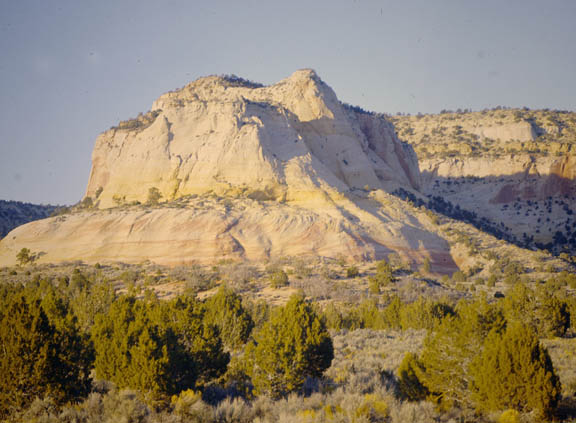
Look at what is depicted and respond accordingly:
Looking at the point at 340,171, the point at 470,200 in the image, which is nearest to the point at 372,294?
the point at 340,171

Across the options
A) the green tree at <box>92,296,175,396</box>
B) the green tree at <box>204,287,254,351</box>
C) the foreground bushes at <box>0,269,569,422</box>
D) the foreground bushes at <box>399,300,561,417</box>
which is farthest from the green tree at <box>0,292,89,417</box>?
the foreground bushes at <box>399,300,561,417</box>

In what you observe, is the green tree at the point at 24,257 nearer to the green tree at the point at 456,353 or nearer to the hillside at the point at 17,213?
the hillside at the point at 17,213

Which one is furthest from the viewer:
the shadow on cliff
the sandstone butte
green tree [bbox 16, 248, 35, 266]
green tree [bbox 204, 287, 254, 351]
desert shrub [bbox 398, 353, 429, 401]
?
the shadow on cliff

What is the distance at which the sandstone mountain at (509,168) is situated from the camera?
58.1 metres

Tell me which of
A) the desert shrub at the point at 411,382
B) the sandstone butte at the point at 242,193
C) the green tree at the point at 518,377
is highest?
the sandstone butte at the point at 242,193

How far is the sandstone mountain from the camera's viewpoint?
58.1 metres

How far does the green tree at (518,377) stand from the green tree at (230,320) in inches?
389

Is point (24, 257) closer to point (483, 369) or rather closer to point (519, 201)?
point (483, 369)

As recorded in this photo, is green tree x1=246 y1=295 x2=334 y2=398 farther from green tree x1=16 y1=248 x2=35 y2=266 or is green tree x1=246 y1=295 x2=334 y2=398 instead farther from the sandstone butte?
green tree x1=16 y1=248 x2=35 y2=266

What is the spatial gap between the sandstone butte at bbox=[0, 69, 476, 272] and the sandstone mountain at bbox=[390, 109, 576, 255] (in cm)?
1894

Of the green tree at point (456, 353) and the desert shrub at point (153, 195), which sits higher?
the desert shrub at point (153, 195)

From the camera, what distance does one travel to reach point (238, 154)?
4000 centimetres

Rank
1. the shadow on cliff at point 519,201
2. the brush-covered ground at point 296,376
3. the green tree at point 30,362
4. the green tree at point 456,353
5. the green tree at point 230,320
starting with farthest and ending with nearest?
the shadow on cliff at point 519,201 < the green tree at point 230,320 < the green tree at point 456,353 < the brush-covered ground at point 296,376 < the green tree at point 30,362

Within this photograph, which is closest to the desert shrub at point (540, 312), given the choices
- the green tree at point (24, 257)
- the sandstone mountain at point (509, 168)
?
the green tree at point (24, 257)
